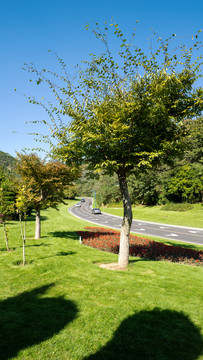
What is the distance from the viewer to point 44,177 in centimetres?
1370

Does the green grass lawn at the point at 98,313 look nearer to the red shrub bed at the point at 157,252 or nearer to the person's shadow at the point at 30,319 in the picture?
the person's shadow at the point at 30,319

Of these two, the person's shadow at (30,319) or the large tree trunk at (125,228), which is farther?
the large tree trunk at (125,228)

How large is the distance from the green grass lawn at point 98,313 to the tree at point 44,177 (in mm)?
5886

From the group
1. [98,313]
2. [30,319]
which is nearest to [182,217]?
[98,313]

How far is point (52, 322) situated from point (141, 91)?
743 cm

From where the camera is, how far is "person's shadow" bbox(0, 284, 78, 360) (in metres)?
3.80

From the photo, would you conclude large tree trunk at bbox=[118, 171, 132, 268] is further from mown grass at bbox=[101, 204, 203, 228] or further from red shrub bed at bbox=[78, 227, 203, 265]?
mown grass at bbox=[101, 204, 203, 228]

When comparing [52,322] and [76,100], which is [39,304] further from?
[76,100]

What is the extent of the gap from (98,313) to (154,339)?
4.63 ft

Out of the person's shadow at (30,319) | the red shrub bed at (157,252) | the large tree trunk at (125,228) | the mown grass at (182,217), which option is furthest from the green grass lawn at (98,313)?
the mown grass at (182,217)

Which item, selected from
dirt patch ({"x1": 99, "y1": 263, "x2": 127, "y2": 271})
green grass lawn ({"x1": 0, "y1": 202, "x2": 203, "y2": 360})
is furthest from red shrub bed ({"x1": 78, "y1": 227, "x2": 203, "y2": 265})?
dirt patch ({"x1": 99, "y1": 263, "x2": 127, "y2": 271})

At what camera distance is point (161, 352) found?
3.66 metres

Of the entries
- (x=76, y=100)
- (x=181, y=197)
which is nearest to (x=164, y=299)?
(x=76, y=100)

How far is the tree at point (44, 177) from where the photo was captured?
13.3 meters
